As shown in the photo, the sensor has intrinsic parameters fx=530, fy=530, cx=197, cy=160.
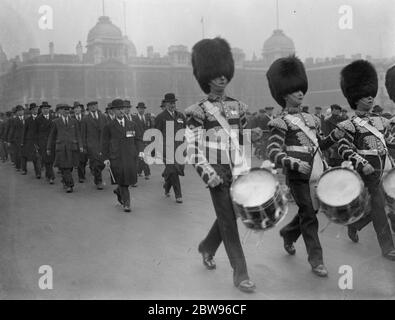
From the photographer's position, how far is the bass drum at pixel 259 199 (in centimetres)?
436

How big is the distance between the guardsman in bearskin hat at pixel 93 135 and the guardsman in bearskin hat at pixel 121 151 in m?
2.69

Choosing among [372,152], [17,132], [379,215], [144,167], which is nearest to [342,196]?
[372,152]

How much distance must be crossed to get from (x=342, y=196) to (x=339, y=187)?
114 mm

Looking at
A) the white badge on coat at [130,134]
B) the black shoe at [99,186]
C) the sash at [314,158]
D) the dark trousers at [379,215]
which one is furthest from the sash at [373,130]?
the black shoe at [99,186]

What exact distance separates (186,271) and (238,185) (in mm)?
1384

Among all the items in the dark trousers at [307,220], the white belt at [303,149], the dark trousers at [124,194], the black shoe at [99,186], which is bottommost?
the black shoe at [99,186]

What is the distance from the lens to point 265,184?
4.49 meters

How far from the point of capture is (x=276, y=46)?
168 ft

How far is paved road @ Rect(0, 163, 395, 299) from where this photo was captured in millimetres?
4867

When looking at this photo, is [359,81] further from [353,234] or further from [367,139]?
[353,234]

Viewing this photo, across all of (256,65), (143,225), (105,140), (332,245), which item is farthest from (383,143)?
(256,65)

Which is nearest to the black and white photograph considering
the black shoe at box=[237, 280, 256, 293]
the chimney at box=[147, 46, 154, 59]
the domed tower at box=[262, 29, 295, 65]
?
the black shoe at box=[237, 280, 256, 293]

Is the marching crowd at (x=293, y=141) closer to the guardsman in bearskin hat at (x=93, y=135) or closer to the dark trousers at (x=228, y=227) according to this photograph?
the dark trousers at (x=228, y=227)
